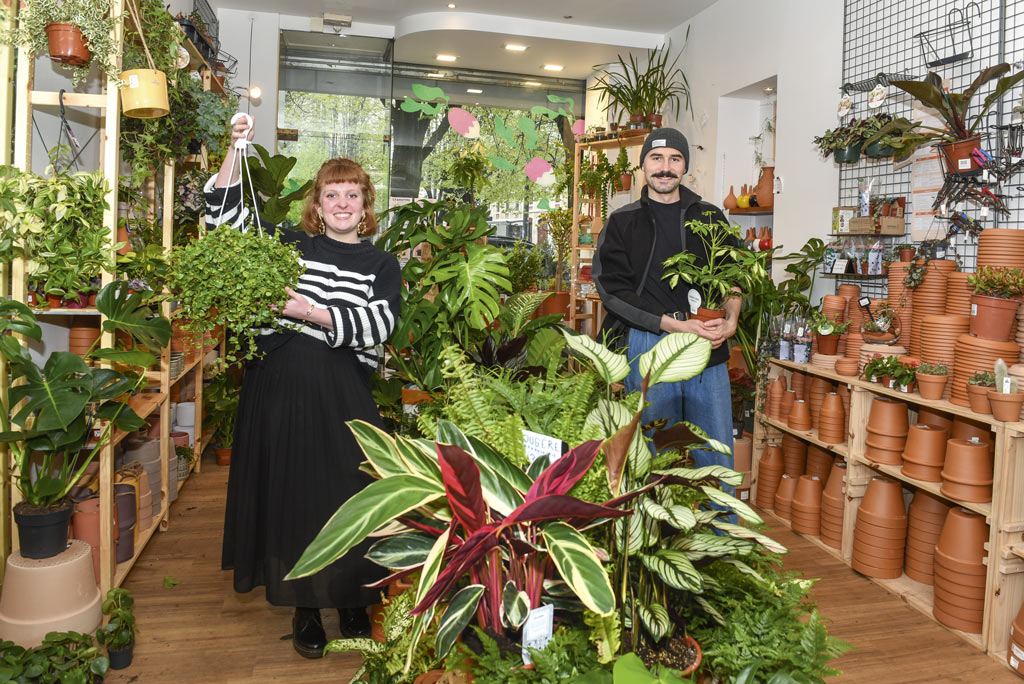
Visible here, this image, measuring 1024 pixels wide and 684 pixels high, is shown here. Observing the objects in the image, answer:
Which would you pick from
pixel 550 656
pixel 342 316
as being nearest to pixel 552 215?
pixel 342 316

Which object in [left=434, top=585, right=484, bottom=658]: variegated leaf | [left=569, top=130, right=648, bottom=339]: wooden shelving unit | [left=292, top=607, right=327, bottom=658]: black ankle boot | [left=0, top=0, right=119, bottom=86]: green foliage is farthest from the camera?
[left=569, top=130, right=648, bottom=339]: wooden shelving unit

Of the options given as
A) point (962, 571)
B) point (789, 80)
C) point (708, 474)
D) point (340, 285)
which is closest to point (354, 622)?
point (340, 285)

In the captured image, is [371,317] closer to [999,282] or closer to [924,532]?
[999,282]

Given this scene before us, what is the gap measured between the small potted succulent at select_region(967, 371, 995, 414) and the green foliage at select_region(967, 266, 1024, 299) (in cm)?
31

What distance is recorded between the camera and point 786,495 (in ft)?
13.4

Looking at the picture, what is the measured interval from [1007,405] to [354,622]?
234cm

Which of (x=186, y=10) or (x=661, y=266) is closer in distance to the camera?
(x=661, y=266)

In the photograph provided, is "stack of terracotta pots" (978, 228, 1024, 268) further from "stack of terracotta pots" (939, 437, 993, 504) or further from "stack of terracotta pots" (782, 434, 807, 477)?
"stack of terracotta pots" (782, 434, 807, 477)

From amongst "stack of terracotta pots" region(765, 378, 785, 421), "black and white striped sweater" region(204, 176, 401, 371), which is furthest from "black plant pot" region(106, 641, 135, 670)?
"stack of terracotta pots" region(765, 378, 785, 421)

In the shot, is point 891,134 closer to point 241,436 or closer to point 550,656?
point 241,436

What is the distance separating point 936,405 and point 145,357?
287cm

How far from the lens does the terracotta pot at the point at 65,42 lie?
2.33 metres

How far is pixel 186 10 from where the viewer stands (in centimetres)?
523

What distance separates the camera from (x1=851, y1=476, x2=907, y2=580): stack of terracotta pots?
3.38m
